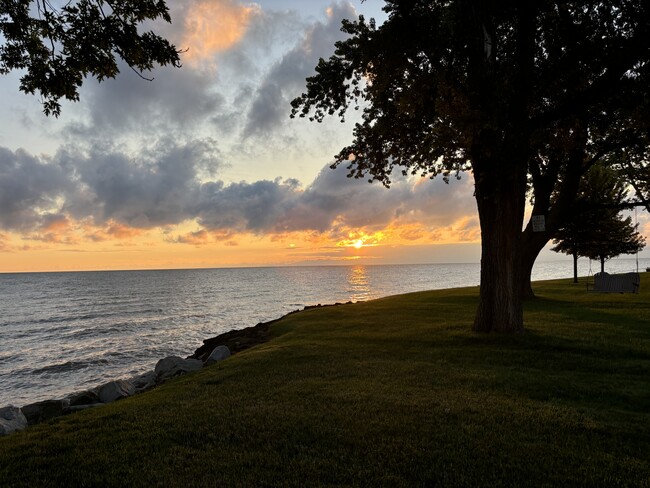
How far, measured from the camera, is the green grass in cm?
553

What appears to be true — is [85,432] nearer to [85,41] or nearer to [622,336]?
[85,41]

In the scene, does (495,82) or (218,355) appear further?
(218,355)

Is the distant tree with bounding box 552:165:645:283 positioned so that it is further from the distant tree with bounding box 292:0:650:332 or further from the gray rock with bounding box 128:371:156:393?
the gray rock with bounding box 128:371:156:393

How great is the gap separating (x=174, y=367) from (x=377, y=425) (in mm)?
12719

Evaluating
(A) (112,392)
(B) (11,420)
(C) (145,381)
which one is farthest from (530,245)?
(B) (11,420)

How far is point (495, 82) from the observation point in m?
13.4

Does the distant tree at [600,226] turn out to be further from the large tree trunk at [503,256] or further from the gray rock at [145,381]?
the gray rock at [145,381]

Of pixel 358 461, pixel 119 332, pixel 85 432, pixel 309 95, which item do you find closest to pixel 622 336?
pixel 358 461

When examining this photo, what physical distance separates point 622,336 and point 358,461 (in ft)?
44.8

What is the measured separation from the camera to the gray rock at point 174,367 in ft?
54.9

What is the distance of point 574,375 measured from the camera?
1041 cm

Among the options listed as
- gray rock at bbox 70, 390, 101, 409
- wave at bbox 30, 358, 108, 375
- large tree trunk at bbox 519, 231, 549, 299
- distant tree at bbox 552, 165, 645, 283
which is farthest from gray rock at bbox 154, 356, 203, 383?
distant tree at bbox 552, 165, 645, 283

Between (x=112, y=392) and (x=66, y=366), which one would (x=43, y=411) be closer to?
(x=112, y=392)

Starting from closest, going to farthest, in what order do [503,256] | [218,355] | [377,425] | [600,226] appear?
[377,425] → [503,256] → [218,355] → [600,226]
